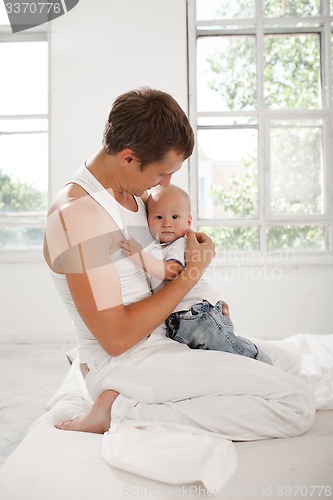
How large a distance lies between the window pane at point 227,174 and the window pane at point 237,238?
0.11m

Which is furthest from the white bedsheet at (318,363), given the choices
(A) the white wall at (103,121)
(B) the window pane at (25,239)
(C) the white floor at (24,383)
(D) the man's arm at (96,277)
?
(B) the window pane at (25,239)

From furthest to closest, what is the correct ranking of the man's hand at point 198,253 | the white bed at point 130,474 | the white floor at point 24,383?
the white floor at point 24,383, the man's hand at point 198,253, the white bed at point 130,474

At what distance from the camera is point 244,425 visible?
1.41 m

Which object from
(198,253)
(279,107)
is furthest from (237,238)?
(198,253)

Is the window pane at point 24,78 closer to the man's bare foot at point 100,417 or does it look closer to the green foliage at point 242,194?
the green foliage at point 242,194

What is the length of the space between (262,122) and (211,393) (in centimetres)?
338

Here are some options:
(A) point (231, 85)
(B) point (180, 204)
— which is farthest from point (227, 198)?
(B) point (180, 204)

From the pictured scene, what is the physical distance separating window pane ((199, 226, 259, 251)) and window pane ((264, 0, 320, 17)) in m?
1.74

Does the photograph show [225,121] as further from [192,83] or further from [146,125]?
[146,125]

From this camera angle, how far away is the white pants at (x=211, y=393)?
1.42m

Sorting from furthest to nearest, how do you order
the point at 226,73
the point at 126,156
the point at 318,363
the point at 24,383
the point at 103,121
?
the point at 226,73
the point at 103,121
the point at 24,383
the point at 318,363
the point at 126,156

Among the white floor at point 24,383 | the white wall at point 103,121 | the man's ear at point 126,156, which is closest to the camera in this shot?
the man's ear at point 126,156

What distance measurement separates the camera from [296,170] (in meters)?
4.55

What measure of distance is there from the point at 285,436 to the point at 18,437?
48.4 inches
